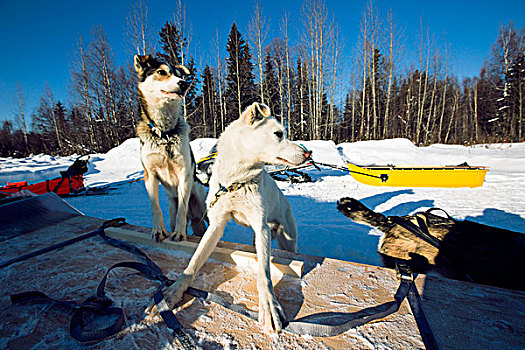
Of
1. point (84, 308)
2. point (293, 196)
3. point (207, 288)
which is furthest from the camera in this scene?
point (293, 196)

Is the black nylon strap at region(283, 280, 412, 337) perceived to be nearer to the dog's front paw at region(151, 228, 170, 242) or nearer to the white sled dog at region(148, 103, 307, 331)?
the white sled dog at region(148, 103, 307, 331)

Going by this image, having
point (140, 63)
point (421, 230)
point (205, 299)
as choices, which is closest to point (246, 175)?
point (205, 299)

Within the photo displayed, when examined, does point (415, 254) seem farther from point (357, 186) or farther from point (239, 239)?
point (357, 186)

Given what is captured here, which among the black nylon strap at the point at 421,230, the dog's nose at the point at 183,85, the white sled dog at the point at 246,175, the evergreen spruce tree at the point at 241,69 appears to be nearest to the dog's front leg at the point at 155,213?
the white sled dog at the point at 246,175

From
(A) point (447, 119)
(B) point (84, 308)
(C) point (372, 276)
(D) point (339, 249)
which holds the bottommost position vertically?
(D) point (339, 249)

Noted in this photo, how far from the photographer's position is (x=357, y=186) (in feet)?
23.5

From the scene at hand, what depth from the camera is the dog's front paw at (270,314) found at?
1.04 meters

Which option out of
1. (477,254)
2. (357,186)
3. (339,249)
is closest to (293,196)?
(357,186)

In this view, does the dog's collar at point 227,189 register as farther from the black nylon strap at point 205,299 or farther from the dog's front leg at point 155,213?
the dog's front leg at point 155,213

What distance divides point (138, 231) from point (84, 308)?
1.29 metres

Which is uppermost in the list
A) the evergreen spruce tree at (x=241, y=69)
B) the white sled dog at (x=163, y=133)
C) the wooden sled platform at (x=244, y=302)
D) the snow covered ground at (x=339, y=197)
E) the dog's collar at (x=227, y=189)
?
the evergreen spruce tree at (x=241, y=69)

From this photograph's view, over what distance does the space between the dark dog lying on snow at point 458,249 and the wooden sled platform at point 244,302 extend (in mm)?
1132

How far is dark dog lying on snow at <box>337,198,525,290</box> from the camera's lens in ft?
6.58

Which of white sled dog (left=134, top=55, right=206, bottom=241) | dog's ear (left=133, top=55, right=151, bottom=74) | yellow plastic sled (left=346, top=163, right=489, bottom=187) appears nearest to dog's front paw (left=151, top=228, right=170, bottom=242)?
white sled dog (left=134, top=55, right=206, bottom=241)
